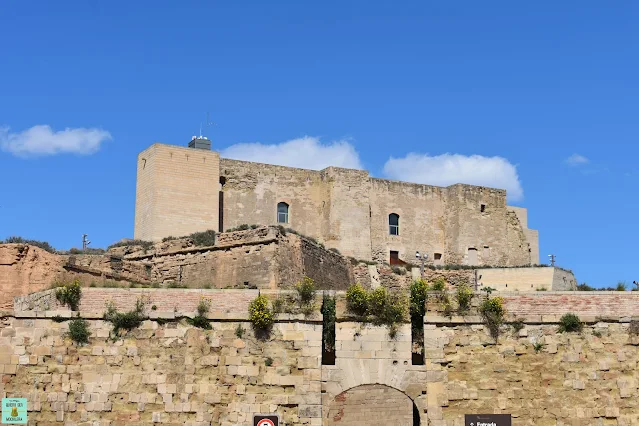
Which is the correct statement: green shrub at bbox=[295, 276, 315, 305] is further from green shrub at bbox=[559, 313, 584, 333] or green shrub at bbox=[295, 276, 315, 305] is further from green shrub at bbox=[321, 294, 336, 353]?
green shrub at bbox=[559, 313, 584, 333]

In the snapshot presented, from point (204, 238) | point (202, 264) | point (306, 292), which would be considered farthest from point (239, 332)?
point (204, 238)

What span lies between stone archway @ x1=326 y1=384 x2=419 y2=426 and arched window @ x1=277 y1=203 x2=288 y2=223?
A: 16887 millimetres

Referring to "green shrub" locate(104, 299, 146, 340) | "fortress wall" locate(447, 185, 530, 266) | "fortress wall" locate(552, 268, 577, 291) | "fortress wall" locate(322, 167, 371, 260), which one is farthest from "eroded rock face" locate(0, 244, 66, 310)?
"fortress wall" locate(447, 185, 530, 266)

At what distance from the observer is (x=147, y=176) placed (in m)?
36.4

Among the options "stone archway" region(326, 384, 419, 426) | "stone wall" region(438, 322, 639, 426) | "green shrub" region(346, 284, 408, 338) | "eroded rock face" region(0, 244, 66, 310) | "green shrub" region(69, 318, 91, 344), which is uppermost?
"eroded rock face" region(0, 244, 66, 310)

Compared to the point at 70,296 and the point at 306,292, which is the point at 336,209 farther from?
the point at 70,296

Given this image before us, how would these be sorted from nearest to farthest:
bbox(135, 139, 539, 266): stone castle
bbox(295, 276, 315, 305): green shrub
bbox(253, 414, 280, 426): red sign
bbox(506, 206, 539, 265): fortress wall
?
bbox(253, 414, 280, 426): red sign → bbox(295, 276, 315, 305): green shrub → bbox(135, 139, 539, 266): stone castle → bbox(506, 206, 539, 265): fortress wall

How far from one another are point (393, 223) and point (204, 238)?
13.0 metres

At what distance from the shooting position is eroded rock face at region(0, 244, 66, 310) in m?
23.3

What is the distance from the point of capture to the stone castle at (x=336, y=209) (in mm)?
36156

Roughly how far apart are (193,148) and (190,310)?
18.9m

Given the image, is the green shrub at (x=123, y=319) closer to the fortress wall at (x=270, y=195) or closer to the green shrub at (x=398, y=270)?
the fortress wall at (x=270, y=195)

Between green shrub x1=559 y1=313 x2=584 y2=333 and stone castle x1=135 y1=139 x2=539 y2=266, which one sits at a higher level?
stone castle x1=135 y1=139 x2=539 y2=266

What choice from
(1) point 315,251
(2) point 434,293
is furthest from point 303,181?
(2) point 434,293
